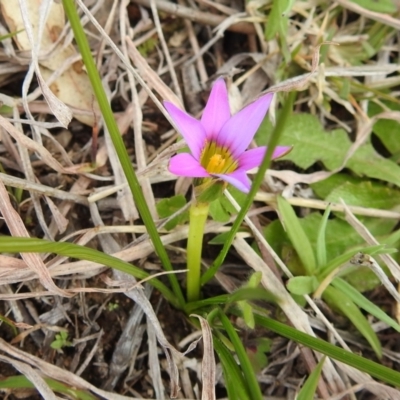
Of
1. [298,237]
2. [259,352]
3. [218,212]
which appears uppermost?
[218,212]

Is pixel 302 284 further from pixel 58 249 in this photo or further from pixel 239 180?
pixel 58 249

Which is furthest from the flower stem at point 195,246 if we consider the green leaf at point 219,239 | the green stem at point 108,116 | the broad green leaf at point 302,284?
the broad green leaf at point 302,284

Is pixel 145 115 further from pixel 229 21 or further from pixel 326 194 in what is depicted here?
pixel 326 194

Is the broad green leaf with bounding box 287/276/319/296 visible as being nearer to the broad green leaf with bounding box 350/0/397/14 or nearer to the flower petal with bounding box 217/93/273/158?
the flower petal with bounding box 217/93/273/158

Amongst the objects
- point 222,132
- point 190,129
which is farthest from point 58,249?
point 222,132

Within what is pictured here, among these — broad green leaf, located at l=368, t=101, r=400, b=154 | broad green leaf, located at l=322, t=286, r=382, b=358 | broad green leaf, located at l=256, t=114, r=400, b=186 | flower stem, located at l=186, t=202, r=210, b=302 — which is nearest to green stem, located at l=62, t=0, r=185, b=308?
flower stem, located at l=186, t=202, r=210, b=302

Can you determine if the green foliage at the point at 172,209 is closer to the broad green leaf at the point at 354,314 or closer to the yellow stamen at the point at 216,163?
the yellow stamen at the point at 216,163
